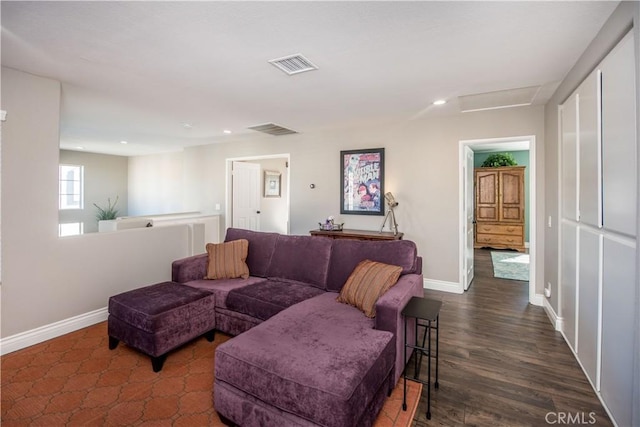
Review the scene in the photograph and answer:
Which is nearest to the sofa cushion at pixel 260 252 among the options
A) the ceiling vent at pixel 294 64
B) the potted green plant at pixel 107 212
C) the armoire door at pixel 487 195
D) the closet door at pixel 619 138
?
the ceiling vent at pixel 294 64

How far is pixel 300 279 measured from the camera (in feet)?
9.75

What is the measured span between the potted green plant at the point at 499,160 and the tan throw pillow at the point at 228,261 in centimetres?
682

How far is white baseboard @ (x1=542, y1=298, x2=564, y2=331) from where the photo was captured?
9.77ft

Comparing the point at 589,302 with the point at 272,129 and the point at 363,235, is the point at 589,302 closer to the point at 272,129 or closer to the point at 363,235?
the point at 363,235

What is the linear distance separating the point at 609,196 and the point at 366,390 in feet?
6.11

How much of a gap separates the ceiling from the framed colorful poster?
0.93 metres

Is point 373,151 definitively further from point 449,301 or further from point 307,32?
point 307,32

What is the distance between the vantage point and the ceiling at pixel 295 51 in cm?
184

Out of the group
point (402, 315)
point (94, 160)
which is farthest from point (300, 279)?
point (94, 160)

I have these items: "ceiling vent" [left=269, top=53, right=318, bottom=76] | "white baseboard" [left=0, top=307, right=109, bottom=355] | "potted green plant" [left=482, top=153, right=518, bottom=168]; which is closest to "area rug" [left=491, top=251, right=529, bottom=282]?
"potted green plant" [left=482, top=153, right=518, bottom=168]

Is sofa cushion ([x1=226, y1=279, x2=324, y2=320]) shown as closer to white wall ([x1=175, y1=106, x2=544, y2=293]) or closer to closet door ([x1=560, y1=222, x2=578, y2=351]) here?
closet door ([x1=560, y1=222, x2=578, y2=351])

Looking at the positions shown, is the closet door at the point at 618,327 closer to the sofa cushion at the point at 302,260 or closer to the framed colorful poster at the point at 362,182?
the sofa cushion at the point at 302,260

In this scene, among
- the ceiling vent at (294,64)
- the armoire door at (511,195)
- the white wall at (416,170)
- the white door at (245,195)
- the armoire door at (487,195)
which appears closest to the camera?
the ceiling vent at (294,64)

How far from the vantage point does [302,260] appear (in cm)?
302
